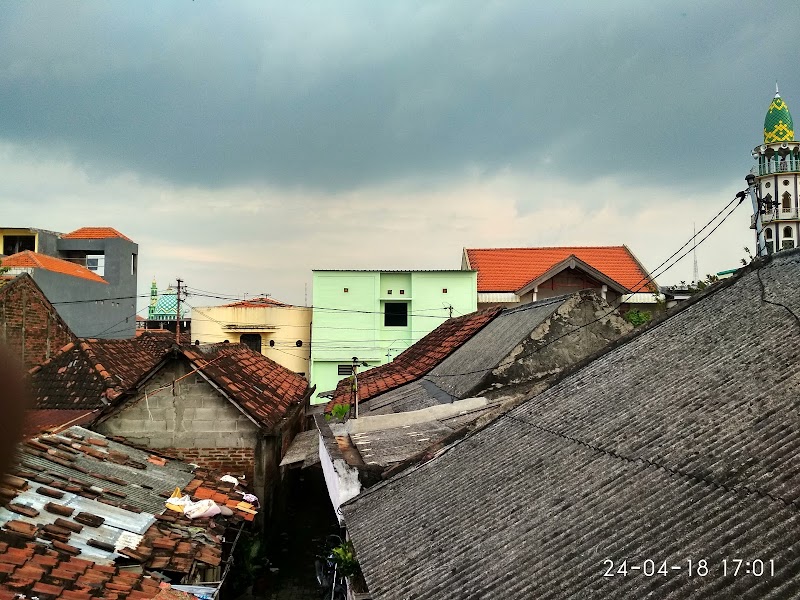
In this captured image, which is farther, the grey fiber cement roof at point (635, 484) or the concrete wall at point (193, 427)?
the concrete wall at point (193, 427)

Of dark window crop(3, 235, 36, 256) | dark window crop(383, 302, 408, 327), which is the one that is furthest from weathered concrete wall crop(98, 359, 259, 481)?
dark window crop(3, 235, 36, 256)

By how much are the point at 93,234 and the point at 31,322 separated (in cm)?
2211

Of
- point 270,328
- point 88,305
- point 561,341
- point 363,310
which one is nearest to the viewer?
point 561,341

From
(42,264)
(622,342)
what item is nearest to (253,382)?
→ (622,342)

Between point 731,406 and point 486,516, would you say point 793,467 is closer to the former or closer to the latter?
point 731,406

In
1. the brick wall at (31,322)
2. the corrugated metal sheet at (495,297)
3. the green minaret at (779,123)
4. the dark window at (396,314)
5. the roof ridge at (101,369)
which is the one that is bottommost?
the roof ridge at (101,369)

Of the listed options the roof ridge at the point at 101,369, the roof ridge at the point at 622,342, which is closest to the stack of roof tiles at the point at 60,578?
the roof ridge at the point at 622,342

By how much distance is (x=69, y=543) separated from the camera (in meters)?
7.75

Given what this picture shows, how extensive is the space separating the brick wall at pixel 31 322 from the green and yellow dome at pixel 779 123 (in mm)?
40448

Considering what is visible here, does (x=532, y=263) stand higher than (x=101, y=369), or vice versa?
(x=532, y=263)

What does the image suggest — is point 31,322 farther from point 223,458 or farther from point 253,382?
point 223,458

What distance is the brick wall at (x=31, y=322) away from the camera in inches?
733

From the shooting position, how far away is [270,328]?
3594cm

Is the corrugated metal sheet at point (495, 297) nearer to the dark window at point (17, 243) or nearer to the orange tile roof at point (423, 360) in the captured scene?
the orange tile roof at point (423, 360)
